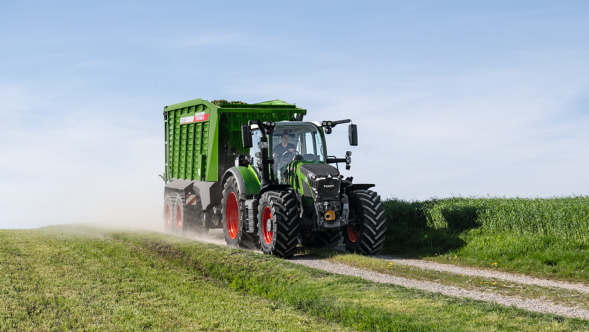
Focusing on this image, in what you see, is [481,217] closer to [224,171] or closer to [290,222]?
[290,222]

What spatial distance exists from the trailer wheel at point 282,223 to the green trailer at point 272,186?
0.07 feet

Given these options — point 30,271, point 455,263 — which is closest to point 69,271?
point 30,271

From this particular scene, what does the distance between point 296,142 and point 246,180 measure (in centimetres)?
162

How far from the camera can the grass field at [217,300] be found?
7.09m

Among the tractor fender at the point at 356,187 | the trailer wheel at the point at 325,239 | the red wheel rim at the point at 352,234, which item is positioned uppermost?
the tractor fender at the point at 356,187

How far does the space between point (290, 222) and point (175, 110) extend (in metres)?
9.41

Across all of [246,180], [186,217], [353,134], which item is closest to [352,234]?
[353,134]

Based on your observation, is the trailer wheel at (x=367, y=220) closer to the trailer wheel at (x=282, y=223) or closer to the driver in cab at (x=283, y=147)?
the trailer wheel at (x=282, y=223)

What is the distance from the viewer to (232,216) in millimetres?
14781

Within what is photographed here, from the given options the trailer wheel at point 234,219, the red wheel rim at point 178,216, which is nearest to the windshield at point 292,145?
the trailer wheel at point 234,219

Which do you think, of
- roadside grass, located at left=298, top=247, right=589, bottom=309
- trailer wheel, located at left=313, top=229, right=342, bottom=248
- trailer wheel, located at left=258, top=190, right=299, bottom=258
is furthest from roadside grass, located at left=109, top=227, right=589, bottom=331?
trailer wheel, located at left=313, top=229, right=342, bottom=248

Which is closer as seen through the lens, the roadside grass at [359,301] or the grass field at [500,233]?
the roadside grass at [359,301]

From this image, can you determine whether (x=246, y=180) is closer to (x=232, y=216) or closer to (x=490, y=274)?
(x=232, y=216)

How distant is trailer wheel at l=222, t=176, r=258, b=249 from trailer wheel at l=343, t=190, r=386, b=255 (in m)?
2.76
